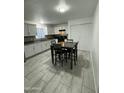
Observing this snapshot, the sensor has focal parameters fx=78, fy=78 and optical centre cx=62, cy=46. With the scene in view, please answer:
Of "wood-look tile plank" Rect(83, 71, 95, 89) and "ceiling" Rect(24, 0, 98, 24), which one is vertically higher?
"ceiling" Rect(24, 0, 98, 24)

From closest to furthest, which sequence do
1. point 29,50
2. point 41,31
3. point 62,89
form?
point 62,89
point 29,50
point 41,31

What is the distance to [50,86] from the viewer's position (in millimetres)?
2172

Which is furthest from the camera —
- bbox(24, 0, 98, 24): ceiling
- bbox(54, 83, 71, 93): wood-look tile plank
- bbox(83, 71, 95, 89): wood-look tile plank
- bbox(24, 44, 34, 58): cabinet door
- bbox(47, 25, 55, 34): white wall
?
bbox(47, 25, 55, 34): white wall

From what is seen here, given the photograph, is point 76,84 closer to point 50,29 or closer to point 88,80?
point 88,80

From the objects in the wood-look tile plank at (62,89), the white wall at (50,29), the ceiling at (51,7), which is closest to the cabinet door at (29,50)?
the ceiling at (51,7)

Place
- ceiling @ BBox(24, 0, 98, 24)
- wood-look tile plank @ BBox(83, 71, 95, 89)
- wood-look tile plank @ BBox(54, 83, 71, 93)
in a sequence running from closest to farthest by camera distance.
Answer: wood-look tile plank @ BBox(54, 83, 71, 93), wood-look tile plank @ BBox(83, 71, 95, 89), ceiling @ BBox(24, 0, 98, 24)

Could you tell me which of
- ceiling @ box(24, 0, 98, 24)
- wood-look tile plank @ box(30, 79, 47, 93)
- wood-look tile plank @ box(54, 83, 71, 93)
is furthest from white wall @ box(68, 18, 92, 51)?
wood-look tile plank @ box(30, 79, 47, 93)

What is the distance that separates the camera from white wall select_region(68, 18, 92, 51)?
5707 mm

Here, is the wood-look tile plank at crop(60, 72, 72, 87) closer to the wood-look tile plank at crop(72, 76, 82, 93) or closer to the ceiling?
Answer: the wood-look tile plank at crop(72, 76, 82, 93)

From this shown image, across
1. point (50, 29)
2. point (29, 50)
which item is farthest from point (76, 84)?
point (50, 29)

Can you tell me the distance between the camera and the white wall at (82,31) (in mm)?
5707

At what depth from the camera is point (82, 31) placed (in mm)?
6113
